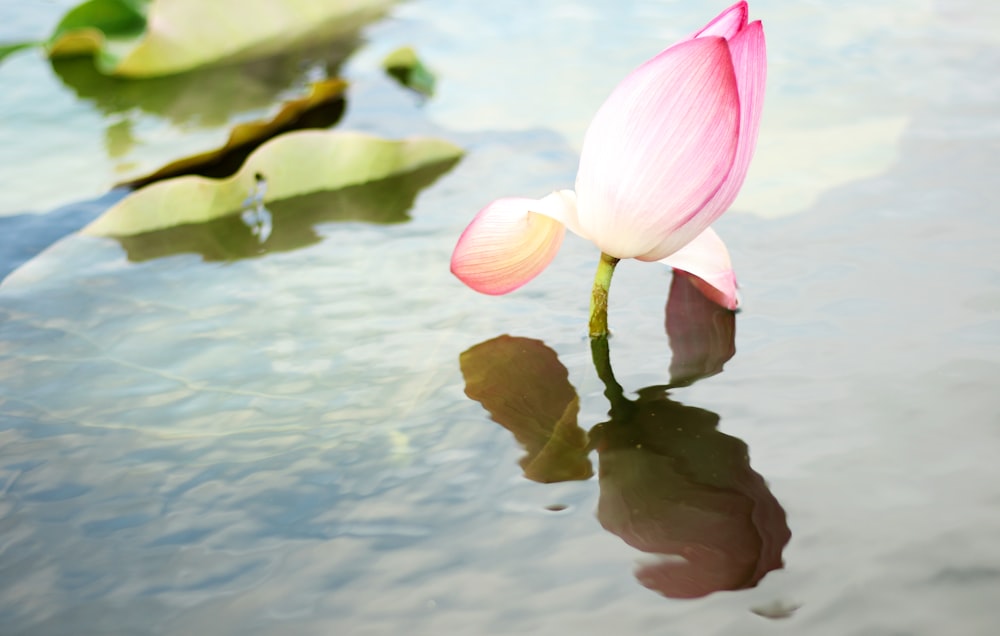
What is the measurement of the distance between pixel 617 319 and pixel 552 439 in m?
0.12

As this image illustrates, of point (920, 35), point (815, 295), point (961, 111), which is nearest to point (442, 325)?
point (815, 295)

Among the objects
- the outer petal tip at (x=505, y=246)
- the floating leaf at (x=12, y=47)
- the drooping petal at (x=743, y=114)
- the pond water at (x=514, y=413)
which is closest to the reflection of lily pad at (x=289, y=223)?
the pond water at (x=514, y=413)

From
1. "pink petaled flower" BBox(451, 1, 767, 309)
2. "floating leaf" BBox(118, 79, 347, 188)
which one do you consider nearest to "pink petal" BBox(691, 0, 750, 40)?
Result: "pink petaled flower" BBox(451, 1, 767, 309)

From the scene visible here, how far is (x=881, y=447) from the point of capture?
17.3 inches

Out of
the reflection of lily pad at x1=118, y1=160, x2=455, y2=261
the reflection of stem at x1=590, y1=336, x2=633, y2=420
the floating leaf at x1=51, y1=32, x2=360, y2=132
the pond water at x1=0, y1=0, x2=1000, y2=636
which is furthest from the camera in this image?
the floating leaf at x1=51, y1=32, x2=360, y2=132

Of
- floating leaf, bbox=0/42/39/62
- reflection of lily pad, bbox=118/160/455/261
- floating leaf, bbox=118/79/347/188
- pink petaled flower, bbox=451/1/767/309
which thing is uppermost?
pink petaled flower, bbox=451/1/767/309

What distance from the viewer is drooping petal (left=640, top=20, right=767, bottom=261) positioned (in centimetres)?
43

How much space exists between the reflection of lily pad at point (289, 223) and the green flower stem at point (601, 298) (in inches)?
8.4

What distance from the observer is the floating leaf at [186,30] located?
0.93 metres

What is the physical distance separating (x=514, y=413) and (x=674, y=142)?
153 mm

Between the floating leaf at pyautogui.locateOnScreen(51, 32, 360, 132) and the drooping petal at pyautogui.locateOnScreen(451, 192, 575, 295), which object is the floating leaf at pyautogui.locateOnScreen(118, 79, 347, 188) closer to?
the floating leaf at pyautogui.locateOnScreen(51, 32, 360, 132)

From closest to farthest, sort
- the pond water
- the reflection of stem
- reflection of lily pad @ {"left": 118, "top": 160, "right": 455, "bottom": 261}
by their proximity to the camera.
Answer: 1. the pond water
2. the reflection of stem
3. reflection of lily pad @ {"left": 118, "top": 160, "right": 455, "bottom": 261}

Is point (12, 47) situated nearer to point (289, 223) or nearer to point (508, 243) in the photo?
point (289, 223)

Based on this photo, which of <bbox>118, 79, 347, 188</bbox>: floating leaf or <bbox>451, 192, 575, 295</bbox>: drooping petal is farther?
<bbox>118, 79, 347, 188</bbox>: floating leaf
